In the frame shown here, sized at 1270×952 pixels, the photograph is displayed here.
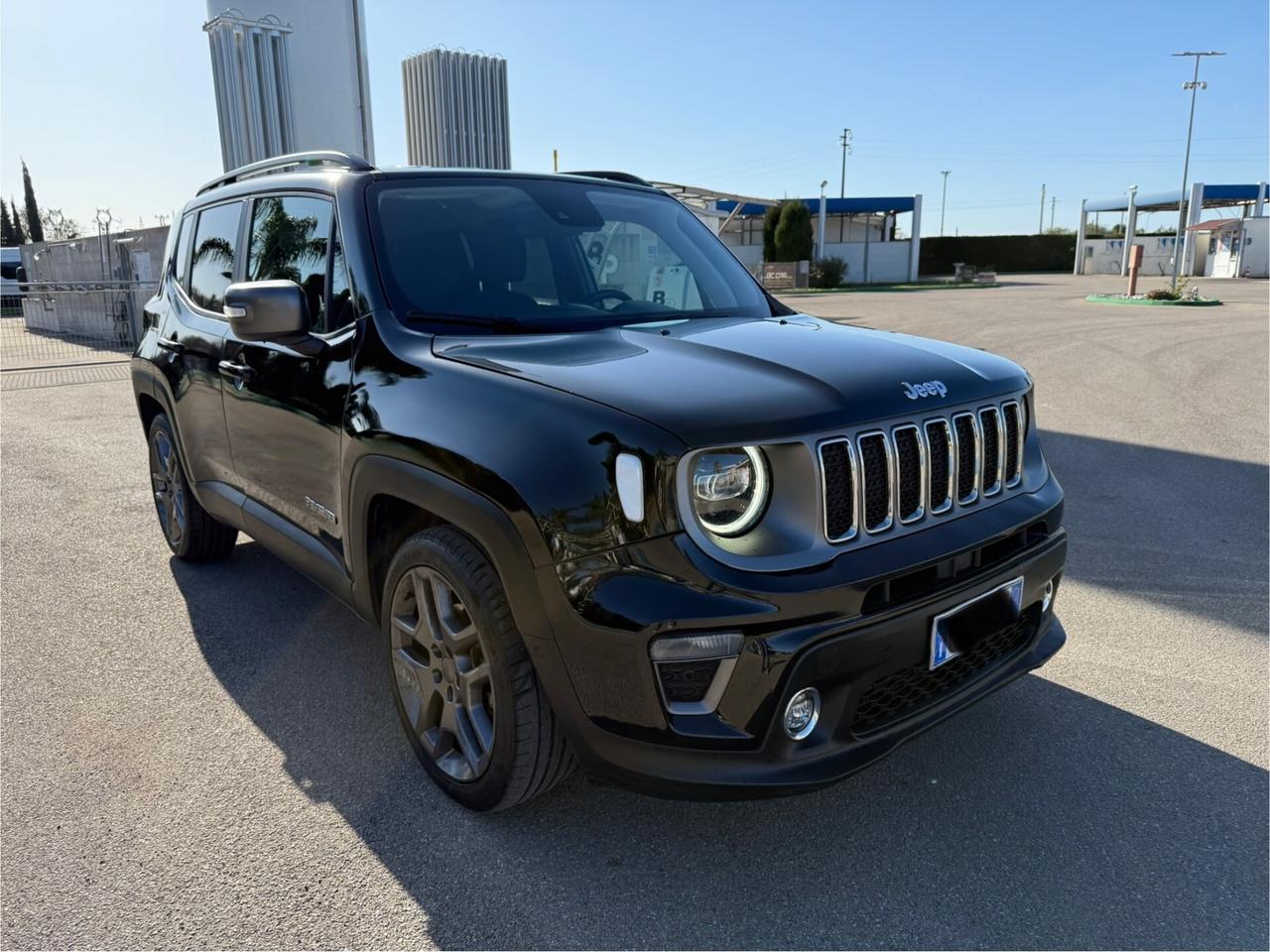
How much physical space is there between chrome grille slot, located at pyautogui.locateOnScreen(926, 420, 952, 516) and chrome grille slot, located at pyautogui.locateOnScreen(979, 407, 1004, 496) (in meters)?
0.22

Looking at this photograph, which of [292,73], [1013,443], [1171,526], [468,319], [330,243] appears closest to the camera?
[1013,443]

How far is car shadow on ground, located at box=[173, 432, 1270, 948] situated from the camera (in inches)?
86.4

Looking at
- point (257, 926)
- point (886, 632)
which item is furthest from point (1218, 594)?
point (257, 926)

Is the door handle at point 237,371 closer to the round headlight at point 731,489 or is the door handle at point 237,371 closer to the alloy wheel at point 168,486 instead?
the alloy wheel at point 168,486

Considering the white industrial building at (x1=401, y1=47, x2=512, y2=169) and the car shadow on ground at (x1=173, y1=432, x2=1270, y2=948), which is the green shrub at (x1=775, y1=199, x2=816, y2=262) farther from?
the car shadow on ground at (x1=173, y1=432, x2=1270, y2=948)

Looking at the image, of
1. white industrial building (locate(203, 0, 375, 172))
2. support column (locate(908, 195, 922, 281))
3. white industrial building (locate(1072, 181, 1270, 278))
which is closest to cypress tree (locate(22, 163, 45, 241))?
white industrial building (locate(203, 0, 375, 172))

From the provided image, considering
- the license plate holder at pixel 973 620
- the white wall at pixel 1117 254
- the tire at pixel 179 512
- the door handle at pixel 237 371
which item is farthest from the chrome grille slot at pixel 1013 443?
the white wall at pixel 1117 254

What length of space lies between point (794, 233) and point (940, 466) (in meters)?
42.7

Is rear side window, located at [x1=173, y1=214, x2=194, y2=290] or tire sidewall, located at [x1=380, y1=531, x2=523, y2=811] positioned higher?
rear side window, located at [x1=173, y1=214, x2=194, y2=290]

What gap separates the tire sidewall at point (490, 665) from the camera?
2.32 m

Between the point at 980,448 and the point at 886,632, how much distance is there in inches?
27.5

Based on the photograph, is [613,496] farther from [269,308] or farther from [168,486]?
[168,486]

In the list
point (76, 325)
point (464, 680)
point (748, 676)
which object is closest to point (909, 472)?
point (748, 676)

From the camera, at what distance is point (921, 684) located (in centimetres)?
235
